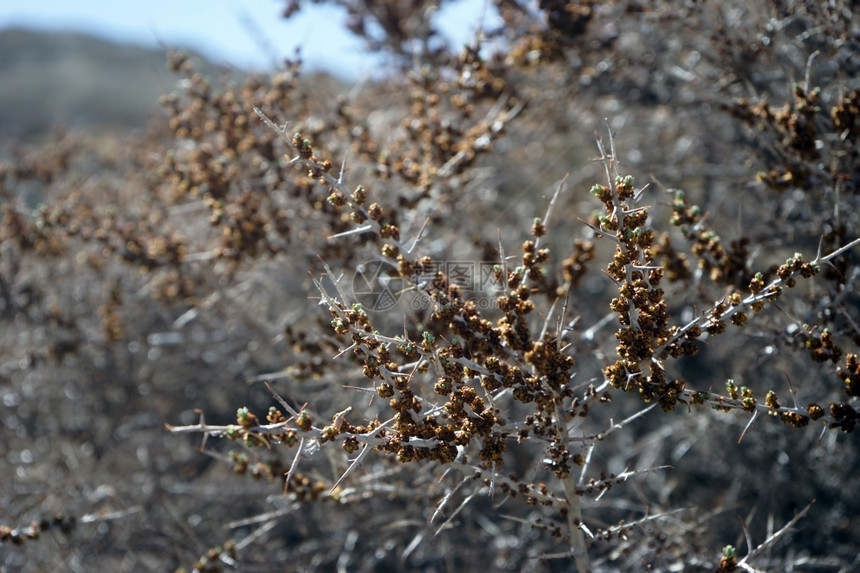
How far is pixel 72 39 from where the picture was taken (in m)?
46.7

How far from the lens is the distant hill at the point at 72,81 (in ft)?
87.5

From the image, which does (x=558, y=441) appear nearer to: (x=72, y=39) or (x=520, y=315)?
(x=520, y=315)

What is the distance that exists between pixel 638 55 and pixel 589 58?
2.25ft

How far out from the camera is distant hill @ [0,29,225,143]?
87.5 ft

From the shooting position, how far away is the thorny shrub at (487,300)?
2.80 meters

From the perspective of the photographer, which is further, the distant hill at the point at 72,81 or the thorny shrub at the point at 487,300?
the distant hill at the point at 72,81

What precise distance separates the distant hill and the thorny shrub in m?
16.9

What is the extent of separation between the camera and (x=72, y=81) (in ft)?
118

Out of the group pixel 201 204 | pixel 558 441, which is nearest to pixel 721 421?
pixel 558 441

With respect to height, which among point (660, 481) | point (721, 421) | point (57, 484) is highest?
point (721, 421)

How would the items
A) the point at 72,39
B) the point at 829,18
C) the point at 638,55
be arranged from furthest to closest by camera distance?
1. the point at 72,39
2. the point at 638,55
3. the point at 829,18

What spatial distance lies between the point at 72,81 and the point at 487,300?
38.7 meters

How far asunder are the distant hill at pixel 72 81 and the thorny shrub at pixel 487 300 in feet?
55.5

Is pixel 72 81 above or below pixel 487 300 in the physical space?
below
